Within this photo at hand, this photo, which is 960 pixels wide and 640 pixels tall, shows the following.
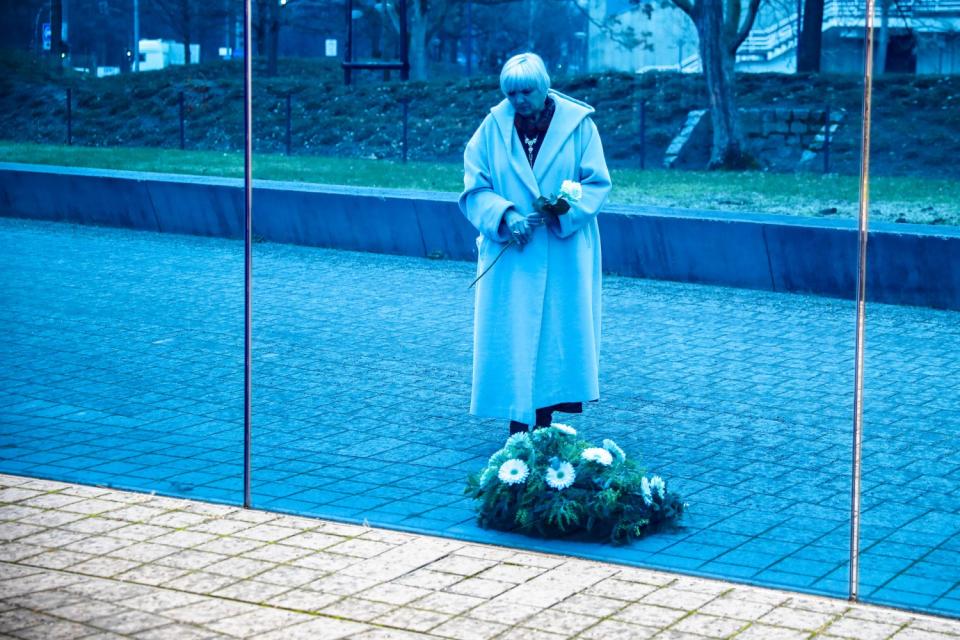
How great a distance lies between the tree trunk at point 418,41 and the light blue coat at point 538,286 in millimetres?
29877

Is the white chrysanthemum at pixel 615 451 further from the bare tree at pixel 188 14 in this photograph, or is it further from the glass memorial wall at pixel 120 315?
the bare tree at pixel 188 14

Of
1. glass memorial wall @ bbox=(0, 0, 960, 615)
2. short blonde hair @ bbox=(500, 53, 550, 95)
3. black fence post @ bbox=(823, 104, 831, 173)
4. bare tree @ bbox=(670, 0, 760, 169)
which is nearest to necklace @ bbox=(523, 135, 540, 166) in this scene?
glass memorial wall @ bbox=(0, 0, 960, 615)

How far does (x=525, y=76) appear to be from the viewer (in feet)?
22.3

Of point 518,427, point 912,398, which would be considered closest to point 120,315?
point 518,427

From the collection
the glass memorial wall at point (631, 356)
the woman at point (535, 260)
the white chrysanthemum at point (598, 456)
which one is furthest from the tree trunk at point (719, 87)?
the white chrysanthemum at point (598, 456)

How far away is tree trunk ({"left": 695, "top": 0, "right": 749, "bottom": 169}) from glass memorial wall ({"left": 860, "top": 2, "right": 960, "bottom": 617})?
4564mm

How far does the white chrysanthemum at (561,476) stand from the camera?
19.6 feet

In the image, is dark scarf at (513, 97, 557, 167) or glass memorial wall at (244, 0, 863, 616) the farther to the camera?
dark scarf at (513, 97, 557, 167)

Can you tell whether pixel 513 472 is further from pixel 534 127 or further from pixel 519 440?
pixel 534 127

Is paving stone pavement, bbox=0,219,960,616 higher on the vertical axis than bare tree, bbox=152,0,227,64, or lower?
lower

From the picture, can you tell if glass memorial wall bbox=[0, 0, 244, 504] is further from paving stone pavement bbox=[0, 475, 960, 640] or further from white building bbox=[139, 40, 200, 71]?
white building bbox=[139, 40, 200, 71]

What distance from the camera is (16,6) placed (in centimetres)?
1360

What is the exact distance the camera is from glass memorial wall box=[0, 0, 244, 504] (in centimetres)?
739

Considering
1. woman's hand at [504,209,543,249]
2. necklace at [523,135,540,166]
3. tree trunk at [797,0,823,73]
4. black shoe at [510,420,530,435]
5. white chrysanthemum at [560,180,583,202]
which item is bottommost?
black shoe at [510,420,530,435]
